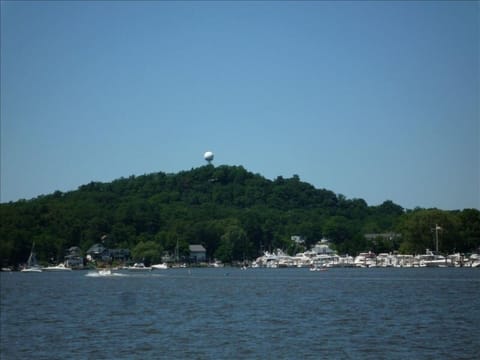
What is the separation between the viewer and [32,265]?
143375mm

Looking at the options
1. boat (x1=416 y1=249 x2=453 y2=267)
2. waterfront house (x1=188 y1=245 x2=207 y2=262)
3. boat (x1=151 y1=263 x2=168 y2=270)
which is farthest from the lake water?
waterfront house (x1=188 y1=245 x2=207 y2=262)

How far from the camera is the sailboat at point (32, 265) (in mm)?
139875

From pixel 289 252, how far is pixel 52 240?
63.4 metres

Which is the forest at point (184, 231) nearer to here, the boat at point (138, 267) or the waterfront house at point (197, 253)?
the waterfront house at point (197, 253)

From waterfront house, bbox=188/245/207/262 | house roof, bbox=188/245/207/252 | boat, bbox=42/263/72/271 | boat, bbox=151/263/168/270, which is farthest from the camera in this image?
house roof, bbox=188/245/207/252

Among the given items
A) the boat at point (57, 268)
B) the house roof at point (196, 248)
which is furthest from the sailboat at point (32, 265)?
the house roof at point (196, 248)

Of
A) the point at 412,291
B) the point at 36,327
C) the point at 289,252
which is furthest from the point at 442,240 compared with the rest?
the point at 36,327

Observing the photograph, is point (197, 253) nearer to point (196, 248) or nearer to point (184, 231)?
point (196, 248)

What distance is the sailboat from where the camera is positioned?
140 meters

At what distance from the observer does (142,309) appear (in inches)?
1801

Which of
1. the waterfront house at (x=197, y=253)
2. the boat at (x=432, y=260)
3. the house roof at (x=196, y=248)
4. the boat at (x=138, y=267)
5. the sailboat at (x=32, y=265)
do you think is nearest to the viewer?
the boat at (x=432, y=260)

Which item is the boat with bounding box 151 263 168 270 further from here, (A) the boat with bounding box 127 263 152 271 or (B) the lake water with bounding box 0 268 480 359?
(B) the lake water with bounding box 0 268 480 359

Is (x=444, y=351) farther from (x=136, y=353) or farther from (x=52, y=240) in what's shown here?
(x=52, y=240)

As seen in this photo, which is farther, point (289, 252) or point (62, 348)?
point (289, 252)
